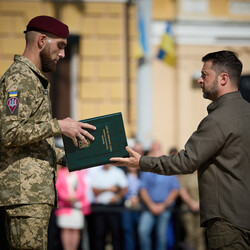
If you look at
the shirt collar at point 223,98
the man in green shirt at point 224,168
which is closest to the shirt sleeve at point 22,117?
the man in green shirt at point 224,168

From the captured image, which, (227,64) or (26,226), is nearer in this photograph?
(26,226)

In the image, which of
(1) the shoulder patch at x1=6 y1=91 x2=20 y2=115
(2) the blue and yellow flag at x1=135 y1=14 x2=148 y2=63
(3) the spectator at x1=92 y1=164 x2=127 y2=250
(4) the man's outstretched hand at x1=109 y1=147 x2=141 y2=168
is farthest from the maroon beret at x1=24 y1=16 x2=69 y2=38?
(2) the blue and yellow flag at x1=135 y1=14 x2=148 y2=63

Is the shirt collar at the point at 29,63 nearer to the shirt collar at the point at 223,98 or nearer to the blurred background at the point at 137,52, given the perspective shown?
the shirt collar at the point at 223,98

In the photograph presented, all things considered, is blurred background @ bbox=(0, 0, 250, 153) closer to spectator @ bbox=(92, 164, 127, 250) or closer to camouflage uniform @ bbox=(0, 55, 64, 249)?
spectator @ bbox=(92, 164, 127, 250)

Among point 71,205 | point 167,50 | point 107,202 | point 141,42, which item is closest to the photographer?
point 71,205

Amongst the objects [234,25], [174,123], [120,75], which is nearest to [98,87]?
[120,75]

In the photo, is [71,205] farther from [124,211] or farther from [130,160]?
[130,160]

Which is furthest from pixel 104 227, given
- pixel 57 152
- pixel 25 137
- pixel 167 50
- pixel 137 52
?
pixel 167 50

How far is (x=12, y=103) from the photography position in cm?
417

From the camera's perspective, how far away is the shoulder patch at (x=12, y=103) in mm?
4164

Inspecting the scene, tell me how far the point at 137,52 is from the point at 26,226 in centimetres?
830

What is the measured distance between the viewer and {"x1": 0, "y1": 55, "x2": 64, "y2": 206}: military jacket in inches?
164

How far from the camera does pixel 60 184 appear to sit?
8.84 meters

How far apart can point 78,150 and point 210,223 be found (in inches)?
40.3
